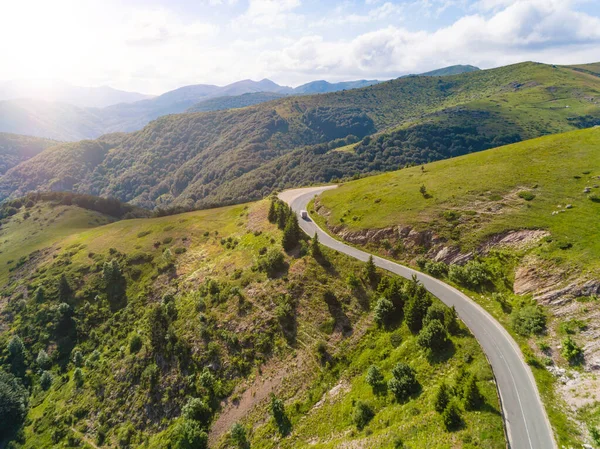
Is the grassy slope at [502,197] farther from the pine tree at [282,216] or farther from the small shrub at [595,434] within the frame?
the small shrub at [595,434]

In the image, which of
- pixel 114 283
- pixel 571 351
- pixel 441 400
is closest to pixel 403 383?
pixel 441 400

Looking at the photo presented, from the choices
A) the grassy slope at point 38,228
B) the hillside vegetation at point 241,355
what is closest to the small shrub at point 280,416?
the hillside vegetation at point 241,355

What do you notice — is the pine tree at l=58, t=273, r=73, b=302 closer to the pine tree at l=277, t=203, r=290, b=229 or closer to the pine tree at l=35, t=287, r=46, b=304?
the pine tree at l=35, t=287, r=46, b=304

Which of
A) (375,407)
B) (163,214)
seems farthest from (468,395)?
(163,214)

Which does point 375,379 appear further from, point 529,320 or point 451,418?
point 529,320

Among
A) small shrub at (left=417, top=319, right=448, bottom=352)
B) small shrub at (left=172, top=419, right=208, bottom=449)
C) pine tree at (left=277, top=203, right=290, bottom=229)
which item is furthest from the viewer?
pine tree at (left=277, top=203, right=290, bottom=229)

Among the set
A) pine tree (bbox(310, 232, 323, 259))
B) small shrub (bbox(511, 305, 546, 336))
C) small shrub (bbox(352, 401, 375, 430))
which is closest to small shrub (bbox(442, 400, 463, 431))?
small shrub (bbox(352, 401, 375, 430))

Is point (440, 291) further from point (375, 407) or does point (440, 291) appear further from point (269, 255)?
point (269, 255)
